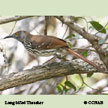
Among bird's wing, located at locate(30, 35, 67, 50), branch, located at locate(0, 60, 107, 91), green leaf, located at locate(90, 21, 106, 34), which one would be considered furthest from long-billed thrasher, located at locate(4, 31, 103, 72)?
green leaf, located at locate(90, 21, 106, 34)

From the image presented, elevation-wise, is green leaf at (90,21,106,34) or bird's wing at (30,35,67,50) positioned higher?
green leaf at (90,21,106,34)

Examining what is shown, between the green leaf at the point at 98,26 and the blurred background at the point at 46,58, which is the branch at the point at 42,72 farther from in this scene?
the green leaf at the point at 98,26

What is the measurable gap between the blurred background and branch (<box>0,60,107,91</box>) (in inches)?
6.7

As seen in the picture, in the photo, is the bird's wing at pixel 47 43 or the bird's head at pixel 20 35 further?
the bird's head at pixel 20 35

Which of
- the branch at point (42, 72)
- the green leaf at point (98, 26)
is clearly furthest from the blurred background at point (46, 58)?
the branch at point (42, 72)

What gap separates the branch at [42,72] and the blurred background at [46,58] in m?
0.17

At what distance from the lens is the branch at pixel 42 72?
10.6 feet

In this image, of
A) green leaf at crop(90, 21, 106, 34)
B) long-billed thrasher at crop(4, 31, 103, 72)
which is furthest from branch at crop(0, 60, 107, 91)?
green leaf at crop(90, 21, 106, 34)

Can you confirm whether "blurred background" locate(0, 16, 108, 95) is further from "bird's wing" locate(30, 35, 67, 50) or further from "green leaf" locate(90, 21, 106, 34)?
"bird's wing" locate(30, 35, 67, 50)

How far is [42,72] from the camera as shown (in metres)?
3.26

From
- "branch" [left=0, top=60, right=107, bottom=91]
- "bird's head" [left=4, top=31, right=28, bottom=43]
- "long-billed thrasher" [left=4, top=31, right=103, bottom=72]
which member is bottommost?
"branch" [left=0, top=60, right=107, bottom=91]

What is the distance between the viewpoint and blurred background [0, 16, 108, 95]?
137 inches

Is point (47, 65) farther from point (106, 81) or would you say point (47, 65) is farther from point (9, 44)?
point (106, 81)

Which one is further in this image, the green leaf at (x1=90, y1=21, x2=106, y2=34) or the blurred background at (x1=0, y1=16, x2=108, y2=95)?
the blurred background at (x1=0, y1=16, x2=108, y2=95)
